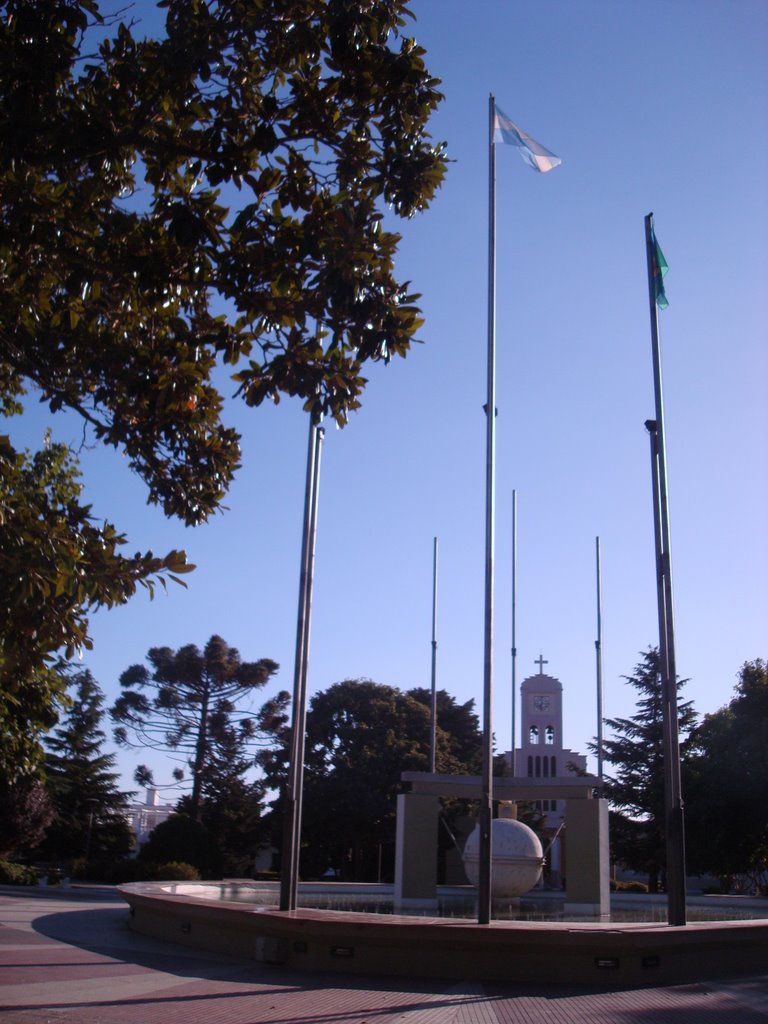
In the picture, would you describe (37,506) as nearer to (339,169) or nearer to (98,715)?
(339,169)

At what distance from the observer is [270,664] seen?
45.7m

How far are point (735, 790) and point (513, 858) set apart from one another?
18601mm

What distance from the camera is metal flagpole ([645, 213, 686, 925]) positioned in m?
14.0

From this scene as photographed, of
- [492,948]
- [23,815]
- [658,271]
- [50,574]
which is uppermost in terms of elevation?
[658,271]

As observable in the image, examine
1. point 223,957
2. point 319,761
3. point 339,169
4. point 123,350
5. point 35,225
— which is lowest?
point 223,957

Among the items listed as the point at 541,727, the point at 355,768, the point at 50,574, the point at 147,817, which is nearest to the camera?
the point at 50,574

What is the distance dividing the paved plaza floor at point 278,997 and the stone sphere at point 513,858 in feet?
24.8

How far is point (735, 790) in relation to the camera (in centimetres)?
3541

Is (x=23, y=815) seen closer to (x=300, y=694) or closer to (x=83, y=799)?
(x=83, y=799)

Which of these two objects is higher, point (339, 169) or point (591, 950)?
point (339, 169)

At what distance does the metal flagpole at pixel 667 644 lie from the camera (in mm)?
14039

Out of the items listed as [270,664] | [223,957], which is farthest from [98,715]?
[223,957]

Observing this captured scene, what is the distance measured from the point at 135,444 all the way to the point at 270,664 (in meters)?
36.0

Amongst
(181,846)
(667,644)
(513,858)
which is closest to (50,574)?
(667,644)
